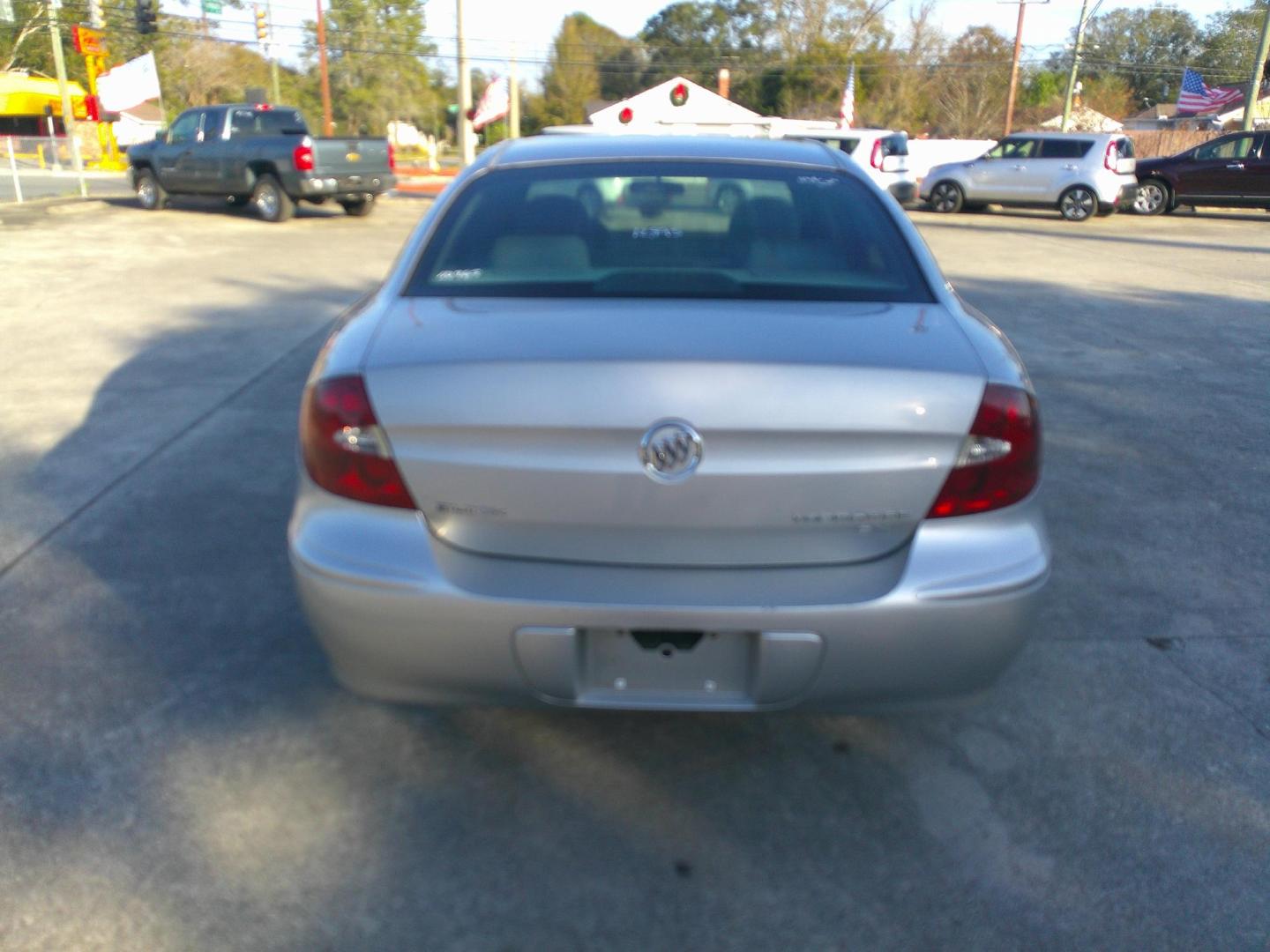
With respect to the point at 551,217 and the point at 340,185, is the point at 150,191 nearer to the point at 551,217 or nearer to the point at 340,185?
the point at 340,185

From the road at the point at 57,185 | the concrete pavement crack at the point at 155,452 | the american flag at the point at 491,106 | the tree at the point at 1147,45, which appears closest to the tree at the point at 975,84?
the tree at the point at 1147,45

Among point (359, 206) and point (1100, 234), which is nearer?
point (1100, 234)

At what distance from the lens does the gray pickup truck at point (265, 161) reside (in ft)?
58.6

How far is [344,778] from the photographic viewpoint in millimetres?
3002

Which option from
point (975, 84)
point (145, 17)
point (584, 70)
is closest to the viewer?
point (145, 17)

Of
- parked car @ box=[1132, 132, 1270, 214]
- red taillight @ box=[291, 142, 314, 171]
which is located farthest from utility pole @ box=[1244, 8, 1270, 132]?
red taillight @ box=[291, 142, 314, 171]

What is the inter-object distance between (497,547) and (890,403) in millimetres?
915

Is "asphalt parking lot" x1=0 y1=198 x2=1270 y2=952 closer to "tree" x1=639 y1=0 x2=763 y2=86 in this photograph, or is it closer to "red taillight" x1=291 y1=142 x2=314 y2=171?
"red taillight" x1=291 y1=142 x2=314 y2=171

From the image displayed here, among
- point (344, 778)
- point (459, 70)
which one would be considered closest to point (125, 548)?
point (344, 778)

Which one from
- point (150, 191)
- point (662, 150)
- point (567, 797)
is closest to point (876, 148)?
point (150, 191)

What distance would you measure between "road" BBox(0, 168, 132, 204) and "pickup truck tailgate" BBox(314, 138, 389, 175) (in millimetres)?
5013

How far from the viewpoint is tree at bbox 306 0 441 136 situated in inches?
2162

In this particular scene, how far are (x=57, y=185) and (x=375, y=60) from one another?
31484 mm

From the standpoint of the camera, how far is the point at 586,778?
3.01 metres
